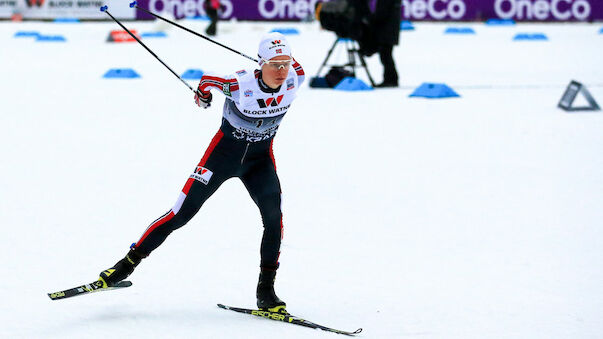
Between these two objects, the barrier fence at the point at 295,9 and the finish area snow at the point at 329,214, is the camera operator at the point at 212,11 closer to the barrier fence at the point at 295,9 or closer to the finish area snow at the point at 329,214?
the barrier fence at the point at 295,9

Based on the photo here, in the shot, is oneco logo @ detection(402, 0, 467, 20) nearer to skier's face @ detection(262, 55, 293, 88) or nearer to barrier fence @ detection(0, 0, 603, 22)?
barrier fence @ detection(0, 0, 603, 22)

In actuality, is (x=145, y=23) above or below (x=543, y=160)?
below

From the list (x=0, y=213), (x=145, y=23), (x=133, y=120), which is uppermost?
(x=0, y=213)

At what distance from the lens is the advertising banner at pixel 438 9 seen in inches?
1139

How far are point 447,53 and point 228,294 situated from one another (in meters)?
16.5

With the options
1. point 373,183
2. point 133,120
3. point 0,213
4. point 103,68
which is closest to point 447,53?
point 103,68

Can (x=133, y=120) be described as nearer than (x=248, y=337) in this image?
No

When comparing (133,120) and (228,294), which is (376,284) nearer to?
(228,294)

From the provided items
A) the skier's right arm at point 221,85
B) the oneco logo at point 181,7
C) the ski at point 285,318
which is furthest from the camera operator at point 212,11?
the ski at point 285,318

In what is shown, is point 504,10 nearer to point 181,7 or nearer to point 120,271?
point 181,7

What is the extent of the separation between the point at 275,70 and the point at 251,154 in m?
0.51

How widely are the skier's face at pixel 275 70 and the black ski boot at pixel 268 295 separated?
107 cm

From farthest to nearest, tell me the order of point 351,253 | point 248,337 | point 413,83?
point 413,83
point 351,253
point 248,337

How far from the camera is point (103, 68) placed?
18.1 m
